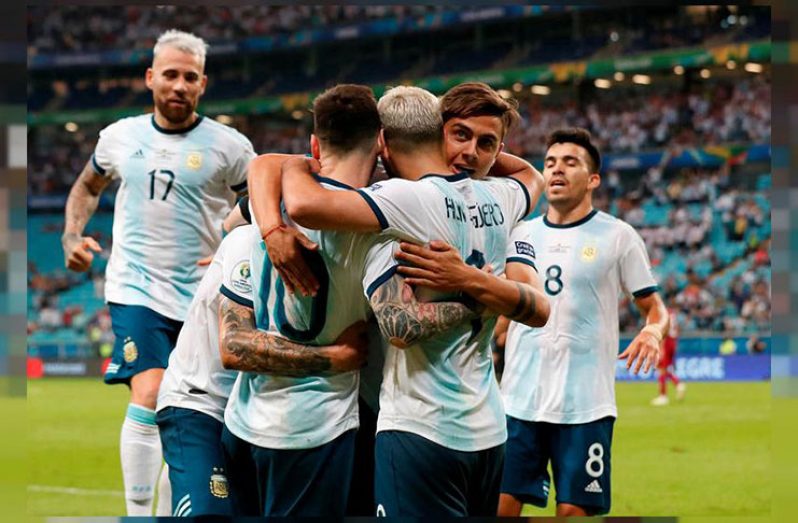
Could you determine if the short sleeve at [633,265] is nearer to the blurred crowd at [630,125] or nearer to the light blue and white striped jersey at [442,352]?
the light blue and white striped jersey at [442,352]

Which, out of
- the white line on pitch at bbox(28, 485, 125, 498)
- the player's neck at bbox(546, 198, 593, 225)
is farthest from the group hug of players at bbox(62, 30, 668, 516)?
the white line on pitch at bbox(28, 485, 125, 498)

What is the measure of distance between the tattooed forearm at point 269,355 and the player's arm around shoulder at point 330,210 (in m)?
0.45

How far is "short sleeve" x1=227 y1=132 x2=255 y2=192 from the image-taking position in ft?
23.1

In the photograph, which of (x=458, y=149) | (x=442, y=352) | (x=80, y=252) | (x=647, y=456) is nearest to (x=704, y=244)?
(x=647, y=456)

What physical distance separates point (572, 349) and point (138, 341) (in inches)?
100

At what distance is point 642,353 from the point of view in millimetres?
5586

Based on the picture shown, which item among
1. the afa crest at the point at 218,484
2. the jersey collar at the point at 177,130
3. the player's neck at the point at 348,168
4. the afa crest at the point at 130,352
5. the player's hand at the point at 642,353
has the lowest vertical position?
the afa crest at the point at 218,484

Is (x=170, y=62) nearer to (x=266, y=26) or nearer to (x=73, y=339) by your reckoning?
(x=73, y=339)

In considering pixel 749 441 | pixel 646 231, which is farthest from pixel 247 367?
pixel 646 231

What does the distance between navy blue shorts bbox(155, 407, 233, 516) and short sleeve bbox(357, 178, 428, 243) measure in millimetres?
1582

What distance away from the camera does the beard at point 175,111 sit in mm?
7004

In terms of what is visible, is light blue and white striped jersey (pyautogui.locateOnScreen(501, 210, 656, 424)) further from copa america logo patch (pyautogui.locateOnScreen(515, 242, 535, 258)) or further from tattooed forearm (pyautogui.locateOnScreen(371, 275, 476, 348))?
tattooed forearm (pyautogui.locateOnScreen(371, 275, 476, 348))

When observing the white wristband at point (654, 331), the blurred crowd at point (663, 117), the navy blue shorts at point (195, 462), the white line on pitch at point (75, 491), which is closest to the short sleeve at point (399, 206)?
the navy blue shorts at point (195, 462)

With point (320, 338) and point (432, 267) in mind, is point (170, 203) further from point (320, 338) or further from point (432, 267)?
point (432, 267)
